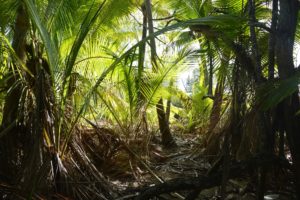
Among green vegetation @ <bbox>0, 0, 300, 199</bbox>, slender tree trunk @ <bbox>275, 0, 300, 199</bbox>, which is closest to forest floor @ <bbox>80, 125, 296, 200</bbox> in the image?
green vegetation @ <bbox>0, 0, 300, 199</bbox>

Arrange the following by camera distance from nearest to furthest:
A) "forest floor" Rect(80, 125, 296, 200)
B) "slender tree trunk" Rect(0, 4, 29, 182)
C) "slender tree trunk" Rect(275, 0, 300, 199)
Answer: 1. "slender tree trunk" Rect(275, 0, 300, 199)
2. "slender tree trunk" Rect(0, 4, 29, 182)
3. "forest floor" Rect(80, 125, 296, 200)

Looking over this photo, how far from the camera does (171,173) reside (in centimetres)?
364

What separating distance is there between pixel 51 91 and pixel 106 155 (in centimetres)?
111

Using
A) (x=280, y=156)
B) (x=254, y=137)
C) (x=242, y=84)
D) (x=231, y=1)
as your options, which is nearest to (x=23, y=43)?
(x=242, y=84)

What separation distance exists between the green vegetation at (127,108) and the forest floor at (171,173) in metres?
0.01

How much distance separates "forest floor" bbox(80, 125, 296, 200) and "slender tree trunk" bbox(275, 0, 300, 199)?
35 cm

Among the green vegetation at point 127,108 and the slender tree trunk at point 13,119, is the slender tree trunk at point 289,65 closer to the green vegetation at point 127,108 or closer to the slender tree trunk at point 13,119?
the green vegetation at point 127,108

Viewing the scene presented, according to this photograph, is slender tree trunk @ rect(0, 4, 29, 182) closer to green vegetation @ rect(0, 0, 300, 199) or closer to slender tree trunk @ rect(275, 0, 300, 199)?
green vegetation @ rect(0, 0, 300, 199)

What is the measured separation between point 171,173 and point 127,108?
916mm

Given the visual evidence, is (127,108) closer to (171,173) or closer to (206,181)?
(171,173)

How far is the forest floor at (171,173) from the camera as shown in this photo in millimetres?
2785

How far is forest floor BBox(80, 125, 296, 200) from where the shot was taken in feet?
9.14

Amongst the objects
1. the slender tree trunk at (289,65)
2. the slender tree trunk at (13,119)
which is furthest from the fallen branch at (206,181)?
the slender tree trunk at (13,119)

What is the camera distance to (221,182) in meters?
2.44
